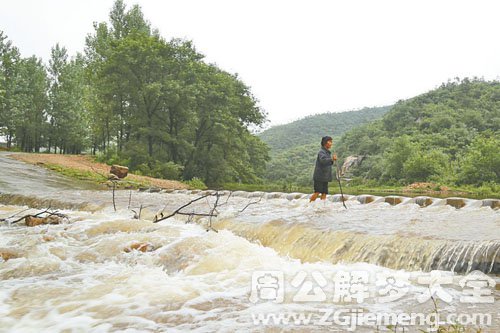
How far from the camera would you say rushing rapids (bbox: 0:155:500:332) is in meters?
3.82

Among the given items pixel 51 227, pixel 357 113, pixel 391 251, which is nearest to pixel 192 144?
pixel 51 227

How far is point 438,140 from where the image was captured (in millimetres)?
40000

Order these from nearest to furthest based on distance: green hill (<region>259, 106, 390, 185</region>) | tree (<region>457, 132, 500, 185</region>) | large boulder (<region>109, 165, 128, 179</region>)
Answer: large boulder (<region>109, 165, 128, 179</region>), tree (<region>457, 132, 500, 185</region>), green hill (<region>259, 106, 390, 185</region>)

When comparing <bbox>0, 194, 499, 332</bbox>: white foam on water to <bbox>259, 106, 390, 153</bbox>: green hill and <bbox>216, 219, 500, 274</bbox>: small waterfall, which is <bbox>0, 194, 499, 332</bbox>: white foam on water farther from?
<bbox>259, 106, 390, 153</bbox>: green hill

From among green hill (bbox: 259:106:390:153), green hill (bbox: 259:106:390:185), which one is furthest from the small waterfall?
green hill (bbox: 259:106:390:153)

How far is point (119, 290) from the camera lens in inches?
179

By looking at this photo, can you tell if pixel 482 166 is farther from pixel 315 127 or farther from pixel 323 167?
pixel 315 127

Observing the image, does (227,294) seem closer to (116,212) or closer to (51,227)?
(51,227)

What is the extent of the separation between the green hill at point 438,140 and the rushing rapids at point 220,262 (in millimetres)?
23086

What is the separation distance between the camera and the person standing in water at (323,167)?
10.1 meters

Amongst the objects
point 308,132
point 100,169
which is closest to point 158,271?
point 100,169

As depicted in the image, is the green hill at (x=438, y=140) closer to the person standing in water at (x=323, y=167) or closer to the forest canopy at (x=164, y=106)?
the forest canopy at (x=164, y=106)

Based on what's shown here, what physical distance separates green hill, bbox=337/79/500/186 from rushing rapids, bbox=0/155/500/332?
Result: 75.7 feet

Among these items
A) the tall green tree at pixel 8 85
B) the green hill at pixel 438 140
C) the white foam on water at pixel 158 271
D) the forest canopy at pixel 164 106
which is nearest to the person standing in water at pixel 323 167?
the white foam on water at pixel 158 271
